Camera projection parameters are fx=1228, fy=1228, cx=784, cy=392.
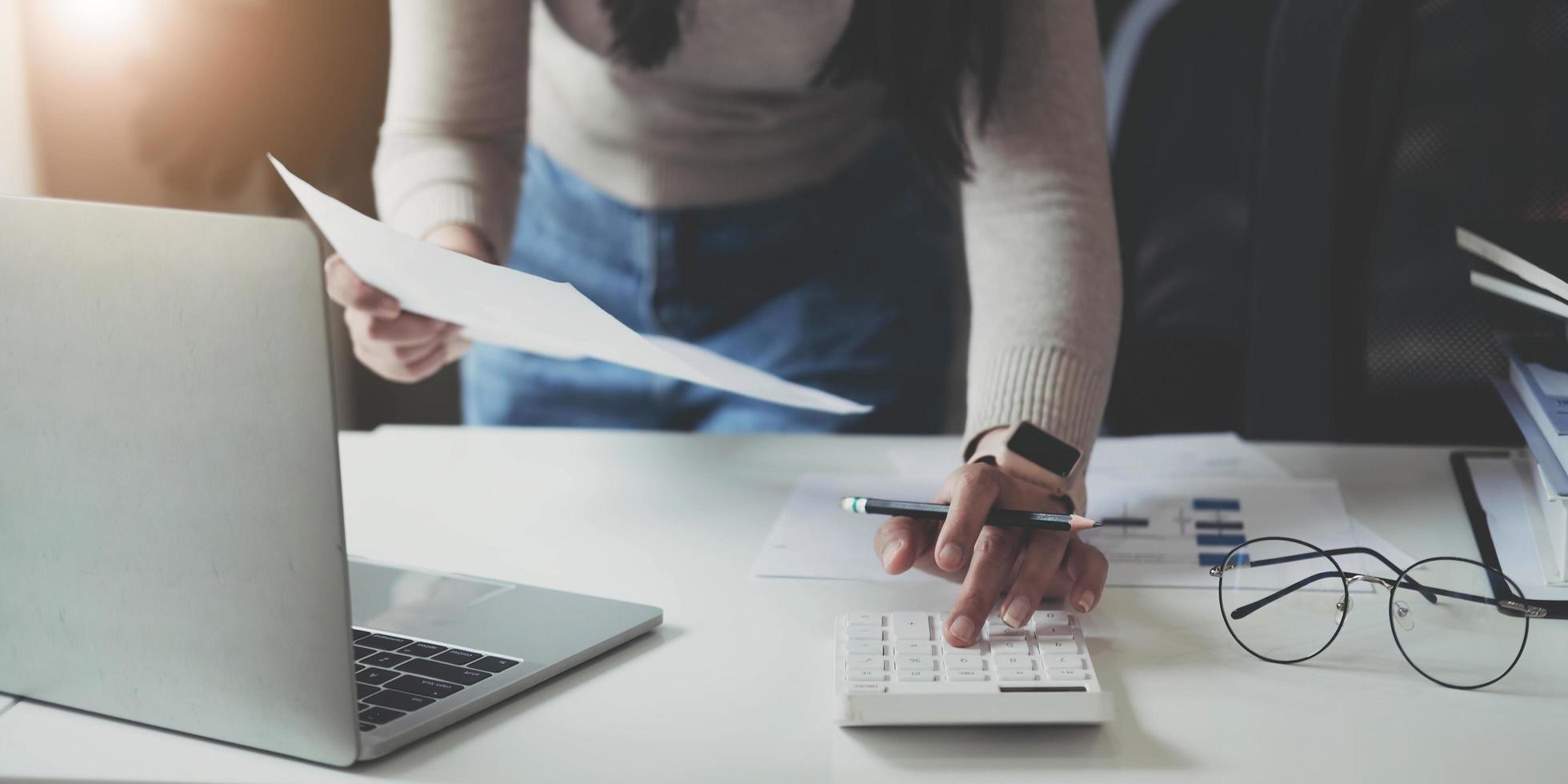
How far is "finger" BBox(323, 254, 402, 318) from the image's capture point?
84cm

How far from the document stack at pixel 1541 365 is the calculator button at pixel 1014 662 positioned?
31 centimetres

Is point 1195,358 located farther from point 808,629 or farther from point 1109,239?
point 808,629

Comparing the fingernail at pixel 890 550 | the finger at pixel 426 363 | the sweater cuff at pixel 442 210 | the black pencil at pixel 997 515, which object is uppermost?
the sweater cuff at pixel 442 210

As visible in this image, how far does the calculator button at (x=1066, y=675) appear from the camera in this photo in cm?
55

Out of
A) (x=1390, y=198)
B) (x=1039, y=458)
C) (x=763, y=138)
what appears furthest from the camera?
(x=763, y=138)

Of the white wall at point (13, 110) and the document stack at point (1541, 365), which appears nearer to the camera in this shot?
the document stack at point (1541, 365)

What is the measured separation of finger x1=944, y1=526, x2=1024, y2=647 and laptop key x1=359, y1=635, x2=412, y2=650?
27cm

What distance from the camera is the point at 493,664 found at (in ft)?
1.97

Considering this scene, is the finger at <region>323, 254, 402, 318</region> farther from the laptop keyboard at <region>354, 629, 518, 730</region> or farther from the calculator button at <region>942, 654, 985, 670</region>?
the calculator button at <region>942, 654, 985, 670</region>

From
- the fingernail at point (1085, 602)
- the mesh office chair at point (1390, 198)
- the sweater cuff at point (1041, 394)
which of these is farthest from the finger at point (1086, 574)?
the mesh office chair at point (1390, 198)

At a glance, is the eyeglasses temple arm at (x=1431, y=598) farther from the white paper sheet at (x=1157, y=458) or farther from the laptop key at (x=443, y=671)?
the laptop key at (x=443, y=671)

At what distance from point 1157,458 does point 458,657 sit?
0.59 meters

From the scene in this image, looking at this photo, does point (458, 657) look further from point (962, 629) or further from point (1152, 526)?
point (1152, 526)

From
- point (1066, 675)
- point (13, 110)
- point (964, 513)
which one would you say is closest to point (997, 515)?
point (964, 513)
